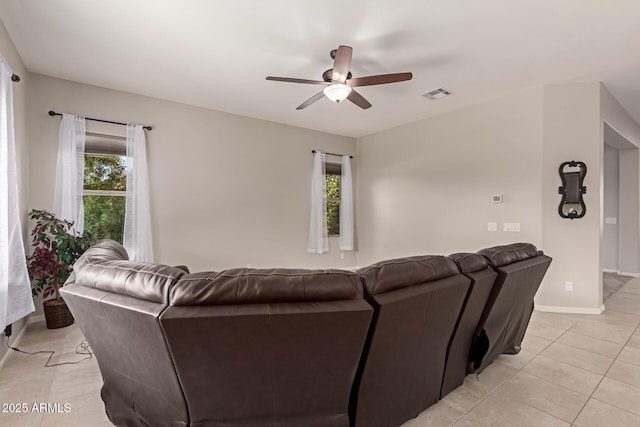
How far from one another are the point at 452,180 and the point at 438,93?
141 centimetres

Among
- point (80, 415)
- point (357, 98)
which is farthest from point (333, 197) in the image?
point (80, 415)

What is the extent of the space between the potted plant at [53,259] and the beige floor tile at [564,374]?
4246mm

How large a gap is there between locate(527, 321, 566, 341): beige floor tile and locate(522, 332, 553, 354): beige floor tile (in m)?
0.09

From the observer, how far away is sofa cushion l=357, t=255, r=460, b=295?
1.37 meters

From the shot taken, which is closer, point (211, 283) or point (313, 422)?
point (211, 283)

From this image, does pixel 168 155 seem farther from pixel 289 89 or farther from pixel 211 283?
pixel 211 283

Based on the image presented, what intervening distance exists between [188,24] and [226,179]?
2.50 m

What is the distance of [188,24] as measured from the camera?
100 inches

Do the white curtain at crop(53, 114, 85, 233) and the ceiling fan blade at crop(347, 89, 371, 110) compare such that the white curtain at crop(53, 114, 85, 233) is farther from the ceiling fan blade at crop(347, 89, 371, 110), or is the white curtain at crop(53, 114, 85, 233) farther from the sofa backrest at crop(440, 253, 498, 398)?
the sofa backrest at crop(440, 253, 498, 398)

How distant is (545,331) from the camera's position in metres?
3.14

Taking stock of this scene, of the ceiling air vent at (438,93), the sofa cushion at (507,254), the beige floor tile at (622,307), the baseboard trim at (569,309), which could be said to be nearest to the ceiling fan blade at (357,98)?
the ceiling air vent at (438,93)

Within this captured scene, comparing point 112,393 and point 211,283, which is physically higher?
point 211,283

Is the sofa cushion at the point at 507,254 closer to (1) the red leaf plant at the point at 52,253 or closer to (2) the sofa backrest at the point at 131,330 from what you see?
(2) the sofa backrest at the point at 131,330

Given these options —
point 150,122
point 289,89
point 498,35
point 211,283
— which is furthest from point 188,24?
point 498,35
